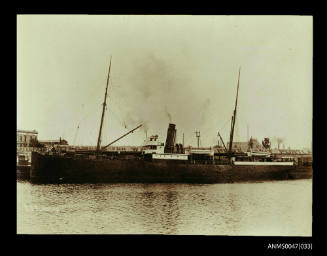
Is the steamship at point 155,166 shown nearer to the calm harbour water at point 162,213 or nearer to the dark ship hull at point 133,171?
the dark ship hull at point 133,171

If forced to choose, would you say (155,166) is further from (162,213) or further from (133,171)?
(162,213)

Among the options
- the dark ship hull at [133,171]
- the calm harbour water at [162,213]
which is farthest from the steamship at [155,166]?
the calm harbour water at [162,213]

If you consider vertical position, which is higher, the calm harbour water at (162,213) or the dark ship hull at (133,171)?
the dark ship hull at (133,171)

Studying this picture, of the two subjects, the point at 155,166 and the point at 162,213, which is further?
the point at 155,166

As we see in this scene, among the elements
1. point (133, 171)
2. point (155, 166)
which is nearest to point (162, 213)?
point (133, 171)
